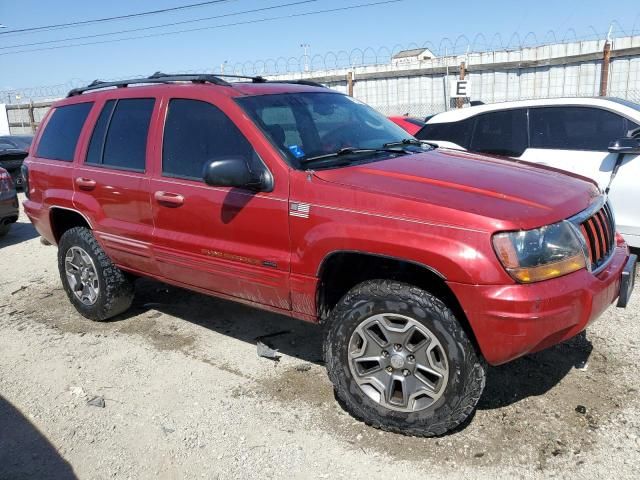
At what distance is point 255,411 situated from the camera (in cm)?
329

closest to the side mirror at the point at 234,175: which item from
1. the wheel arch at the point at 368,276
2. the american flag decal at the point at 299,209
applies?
the american flag decal at the point at 299,209

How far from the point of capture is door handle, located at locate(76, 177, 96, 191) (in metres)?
4.30

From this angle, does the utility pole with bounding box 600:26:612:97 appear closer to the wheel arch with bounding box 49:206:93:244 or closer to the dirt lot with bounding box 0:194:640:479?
the dirt lot with bounding box 0:194:640:479

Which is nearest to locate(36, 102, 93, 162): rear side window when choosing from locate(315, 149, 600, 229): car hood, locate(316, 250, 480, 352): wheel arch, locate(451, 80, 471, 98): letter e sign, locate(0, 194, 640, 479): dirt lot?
locate(0, 194, 640, 479): dirt lot

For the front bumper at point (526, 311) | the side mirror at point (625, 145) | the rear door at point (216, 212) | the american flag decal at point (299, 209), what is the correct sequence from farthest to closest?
the side mirror at point (625, 145) < the rear door at point (216, 212) < the american flag decal at point (299, 209) < the front bumper at point (526, 311)

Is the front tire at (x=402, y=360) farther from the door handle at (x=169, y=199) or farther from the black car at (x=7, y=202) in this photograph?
the black car at (x=7, y=202)

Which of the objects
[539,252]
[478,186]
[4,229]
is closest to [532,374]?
[539,252]

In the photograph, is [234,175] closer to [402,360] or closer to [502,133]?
[402,360]

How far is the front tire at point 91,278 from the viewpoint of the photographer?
452 cm

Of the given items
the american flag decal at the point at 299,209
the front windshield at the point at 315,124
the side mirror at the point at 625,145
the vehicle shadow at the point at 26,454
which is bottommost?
the vehicle shadow at the point at 26,454

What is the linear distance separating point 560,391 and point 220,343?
2406 mm

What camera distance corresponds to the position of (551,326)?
8.40 feet

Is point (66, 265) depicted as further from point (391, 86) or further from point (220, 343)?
point (391, 86)

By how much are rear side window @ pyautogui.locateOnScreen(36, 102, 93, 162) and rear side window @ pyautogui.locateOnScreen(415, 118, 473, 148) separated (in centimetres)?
377
